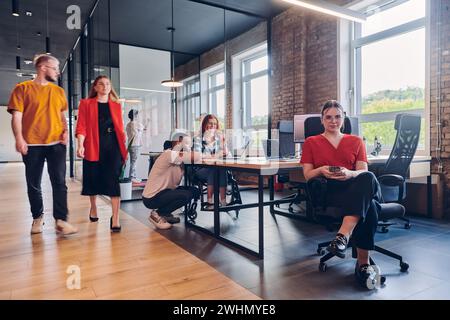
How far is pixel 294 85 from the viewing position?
5.71 meters

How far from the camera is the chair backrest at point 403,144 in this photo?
269 centimetres

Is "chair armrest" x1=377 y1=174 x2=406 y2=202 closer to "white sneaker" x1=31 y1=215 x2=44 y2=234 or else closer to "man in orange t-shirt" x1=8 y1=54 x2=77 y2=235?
"man in orange t-shirt" x1=8 y1=54 x2=77 y2=235

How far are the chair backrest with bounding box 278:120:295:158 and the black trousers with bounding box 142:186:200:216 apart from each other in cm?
130

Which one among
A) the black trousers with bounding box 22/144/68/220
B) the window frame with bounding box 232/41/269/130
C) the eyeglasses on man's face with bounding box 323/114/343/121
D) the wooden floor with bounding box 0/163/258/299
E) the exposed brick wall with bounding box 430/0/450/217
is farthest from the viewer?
the window frame with bounding box 232/41/269/130

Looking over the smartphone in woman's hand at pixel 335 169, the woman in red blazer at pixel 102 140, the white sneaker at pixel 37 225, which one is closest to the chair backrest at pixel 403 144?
the smartphone in woman's hand at pixel 335 169

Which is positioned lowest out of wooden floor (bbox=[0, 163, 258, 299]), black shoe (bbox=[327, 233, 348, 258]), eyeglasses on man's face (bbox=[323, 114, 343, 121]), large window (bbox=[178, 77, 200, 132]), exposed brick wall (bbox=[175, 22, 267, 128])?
wooden floor (bbox=[0, 163, 258, 299])

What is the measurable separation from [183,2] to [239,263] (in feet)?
15.7

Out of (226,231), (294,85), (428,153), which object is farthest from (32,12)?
(428,153)

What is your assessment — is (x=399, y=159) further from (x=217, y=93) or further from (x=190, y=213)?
(x=217, y=93)

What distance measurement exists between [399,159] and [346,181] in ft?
3.40

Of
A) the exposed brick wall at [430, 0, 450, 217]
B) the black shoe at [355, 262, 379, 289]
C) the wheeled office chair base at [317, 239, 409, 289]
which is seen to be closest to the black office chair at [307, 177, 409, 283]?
the wheeled office chair base at [317, 239, 409, 289]

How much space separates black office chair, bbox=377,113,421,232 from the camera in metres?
2.56

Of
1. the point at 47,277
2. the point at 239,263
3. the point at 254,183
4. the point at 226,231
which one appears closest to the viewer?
the point at 47,277
